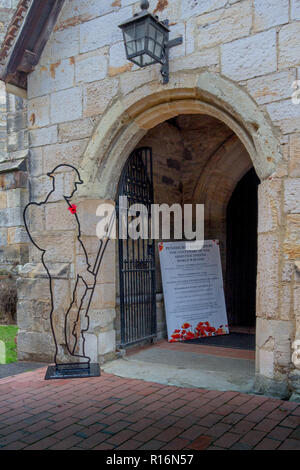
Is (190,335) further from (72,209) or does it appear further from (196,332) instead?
(72,209)

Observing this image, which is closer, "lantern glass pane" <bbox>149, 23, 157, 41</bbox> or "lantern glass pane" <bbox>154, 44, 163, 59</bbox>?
"lantern glass pane" <bbox>149, 23, 157, 41</bbox>

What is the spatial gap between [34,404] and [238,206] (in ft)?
14.1

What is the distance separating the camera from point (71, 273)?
4043mm

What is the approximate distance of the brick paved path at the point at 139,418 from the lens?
2311 mm

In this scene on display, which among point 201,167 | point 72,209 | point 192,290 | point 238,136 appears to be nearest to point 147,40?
point 238,136

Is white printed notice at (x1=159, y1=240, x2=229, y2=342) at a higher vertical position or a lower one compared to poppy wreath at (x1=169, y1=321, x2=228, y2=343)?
higher

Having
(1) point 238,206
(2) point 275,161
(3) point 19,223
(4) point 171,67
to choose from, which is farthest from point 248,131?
(3) point 19,223

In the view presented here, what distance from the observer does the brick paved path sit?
231 cm

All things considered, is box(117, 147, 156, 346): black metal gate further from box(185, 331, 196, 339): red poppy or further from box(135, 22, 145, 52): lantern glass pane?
box(135, 22, 145, 52): lantern glass pane

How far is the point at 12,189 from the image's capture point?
265 inches

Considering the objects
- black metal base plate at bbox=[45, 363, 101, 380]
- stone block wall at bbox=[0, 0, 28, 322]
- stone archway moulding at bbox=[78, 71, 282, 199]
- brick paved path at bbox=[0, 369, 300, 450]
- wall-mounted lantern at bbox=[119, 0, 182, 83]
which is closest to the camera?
brick paved path at bbox=[0, 369, 300, 450]

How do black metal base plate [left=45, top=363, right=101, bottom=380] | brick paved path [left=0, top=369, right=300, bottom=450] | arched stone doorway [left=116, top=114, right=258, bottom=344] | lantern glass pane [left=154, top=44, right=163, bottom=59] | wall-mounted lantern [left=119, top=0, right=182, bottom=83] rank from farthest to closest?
arched stone doorway [left=116, top=114, right=258, bottom=344] < black metal base plate [left=45, top=363, right=101, bottom=380] < lantern glass pane [left=154, top=44, right=163, bottom=59] < wall-mounted lantern [left=119, top=0, right=182, bottom=83] < brick paved path [left=0, top=369, right=300, bottom=450]

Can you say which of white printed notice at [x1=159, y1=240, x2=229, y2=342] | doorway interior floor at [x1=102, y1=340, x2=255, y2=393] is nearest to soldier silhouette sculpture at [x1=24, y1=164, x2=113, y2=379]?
doorway interior floor at [x1=102, y1=340, x2=255, y2=393]

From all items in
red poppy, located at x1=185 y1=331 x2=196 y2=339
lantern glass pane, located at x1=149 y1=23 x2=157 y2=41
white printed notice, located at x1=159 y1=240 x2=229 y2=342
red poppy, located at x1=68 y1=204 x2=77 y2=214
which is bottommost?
red poppy, located at x1=185 y1=331 x2=196 y2=339
